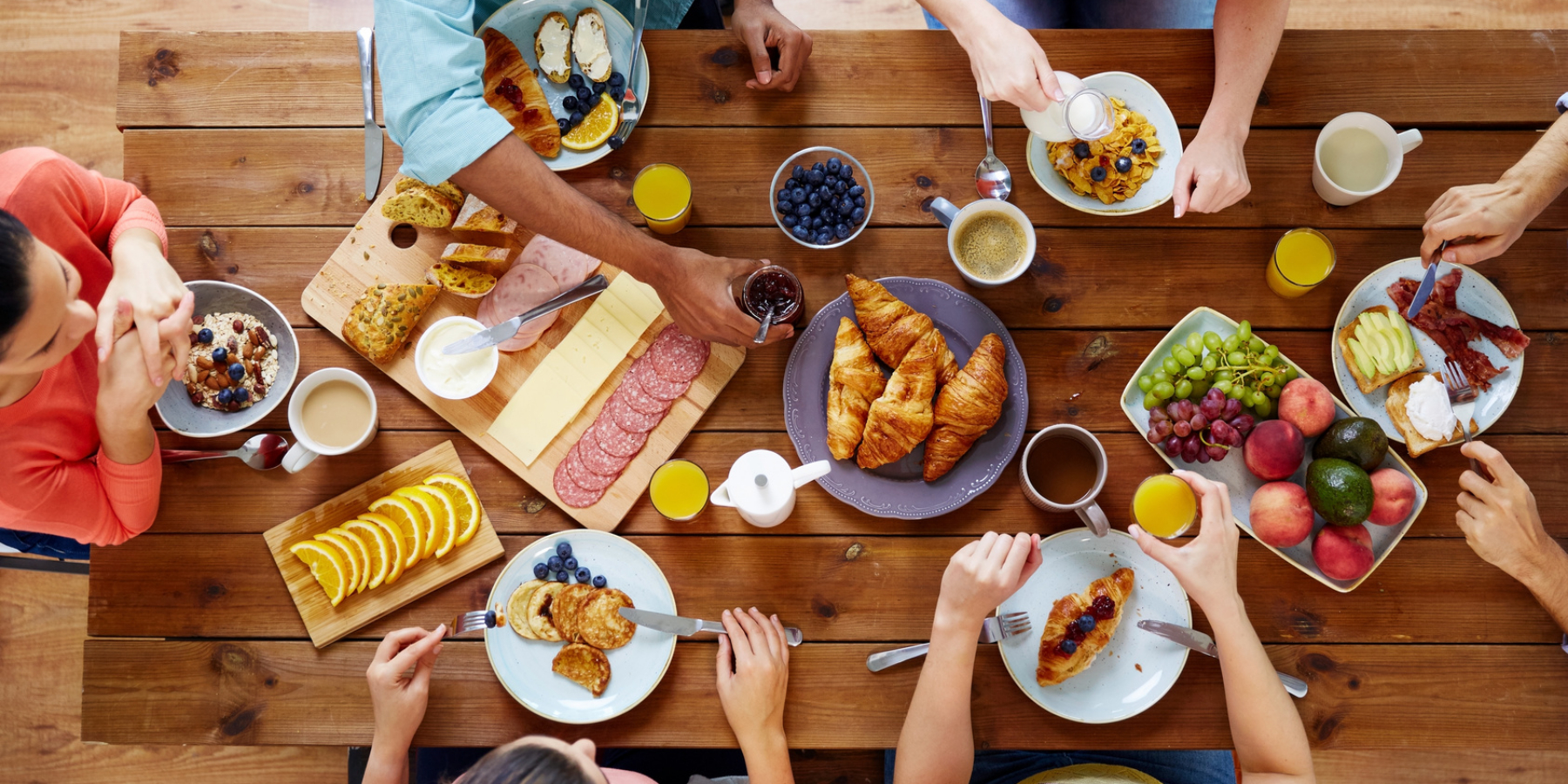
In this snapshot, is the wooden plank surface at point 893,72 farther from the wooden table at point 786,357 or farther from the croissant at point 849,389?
the croissant at point 849,389

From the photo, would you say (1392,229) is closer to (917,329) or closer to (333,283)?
(917,329)

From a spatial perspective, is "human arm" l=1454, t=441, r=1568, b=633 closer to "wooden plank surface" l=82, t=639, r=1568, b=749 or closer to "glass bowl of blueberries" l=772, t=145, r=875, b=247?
"wooden plank surface" l=82, t=639, r=1568, b=749

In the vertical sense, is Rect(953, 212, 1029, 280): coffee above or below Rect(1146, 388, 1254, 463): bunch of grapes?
above

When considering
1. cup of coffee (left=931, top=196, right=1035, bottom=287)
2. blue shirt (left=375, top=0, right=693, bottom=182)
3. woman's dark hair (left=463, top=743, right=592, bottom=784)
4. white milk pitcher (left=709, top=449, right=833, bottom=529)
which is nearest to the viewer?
woman's dark hair (left=463, top=743, right=592, bottom=784)

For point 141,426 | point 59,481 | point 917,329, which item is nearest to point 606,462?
point 917,329

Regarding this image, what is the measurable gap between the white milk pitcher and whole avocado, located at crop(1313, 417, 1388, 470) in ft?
3.31

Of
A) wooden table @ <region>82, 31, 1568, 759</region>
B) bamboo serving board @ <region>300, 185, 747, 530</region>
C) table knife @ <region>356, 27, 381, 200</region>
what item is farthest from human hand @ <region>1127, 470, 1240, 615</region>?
table knife @ <region>356, 27, 381, 200</region>

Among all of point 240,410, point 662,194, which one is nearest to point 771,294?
point 662,194

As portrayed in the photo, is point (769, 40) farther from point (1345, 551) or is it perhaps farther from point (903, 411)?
point (1345, 551)

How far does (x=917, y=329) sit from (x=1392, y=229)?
3.58ft

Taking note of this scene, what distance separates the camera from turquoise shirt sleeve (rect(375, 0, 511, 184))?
1.57m

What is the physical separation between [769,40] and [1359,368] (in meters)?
1.42

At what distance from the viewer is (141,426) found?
1616 millimetres

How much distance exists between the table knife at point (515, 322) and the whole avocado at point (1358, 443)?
1529 mm
